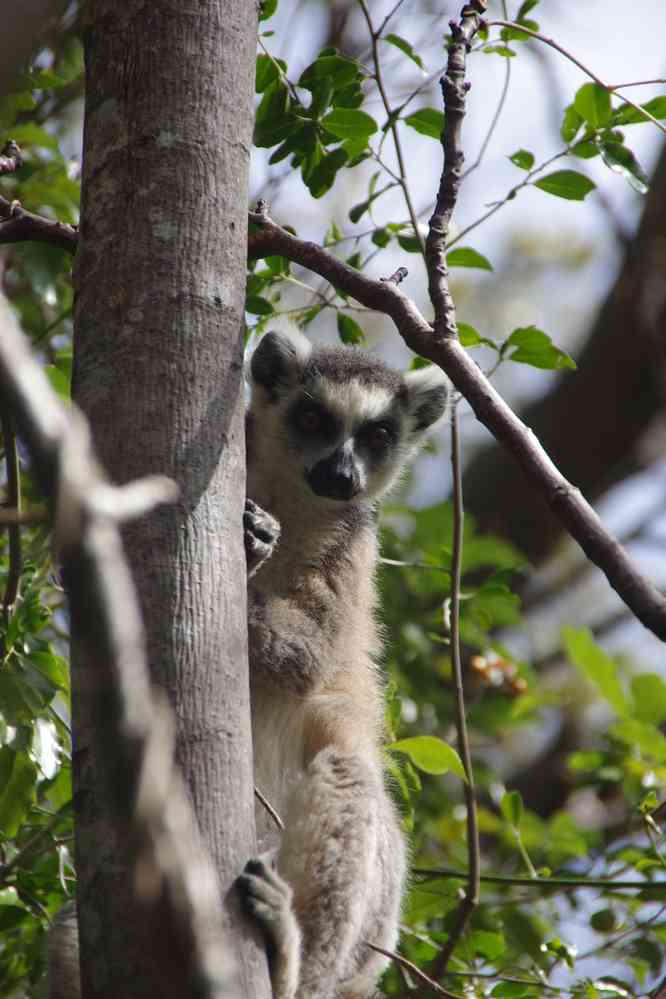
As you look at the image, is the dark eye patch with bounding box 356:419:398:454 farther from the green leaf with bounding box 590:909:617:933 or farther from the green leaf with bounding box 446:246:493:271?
the green leaf with bounding box 590:909:617:933

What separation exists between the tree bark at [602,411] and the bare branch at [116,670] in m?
8.24

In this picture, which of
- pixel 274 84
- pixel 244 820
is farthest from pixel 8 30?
pixel 274 84

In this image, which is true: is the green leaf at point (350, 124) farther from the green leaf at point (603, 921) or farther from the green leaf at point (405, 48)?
the green leaf at point (603, 921)

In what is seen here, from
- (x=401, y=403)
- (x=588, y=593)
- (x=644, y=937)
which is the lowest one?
(x=644, y=937)

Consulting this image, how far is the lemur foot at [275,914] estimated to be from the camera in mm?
2490

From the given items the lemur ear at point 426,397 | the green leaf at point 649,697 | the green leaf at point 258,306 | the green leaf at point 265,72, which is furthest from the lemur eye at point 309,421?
the green leaf at point 649,697

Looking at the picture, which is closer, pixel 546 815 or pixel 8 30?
pixel 8 30

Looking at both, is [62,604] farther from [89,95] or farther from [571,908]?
[571,908]

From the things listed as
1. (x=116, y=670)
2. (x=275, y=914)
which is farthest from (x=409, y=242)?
(x=116, y=670)

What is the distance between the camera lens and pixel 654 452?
9.80 m

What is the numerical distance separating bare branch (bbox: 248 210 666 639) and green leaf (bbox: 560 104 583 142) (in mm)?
1119

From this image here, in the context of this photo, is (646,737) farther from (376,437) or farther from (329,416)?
(329,416)

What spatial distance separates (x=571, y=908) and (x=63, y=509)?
4928 millimetres

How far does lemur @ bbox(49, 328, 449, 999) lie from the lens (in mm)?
3734
